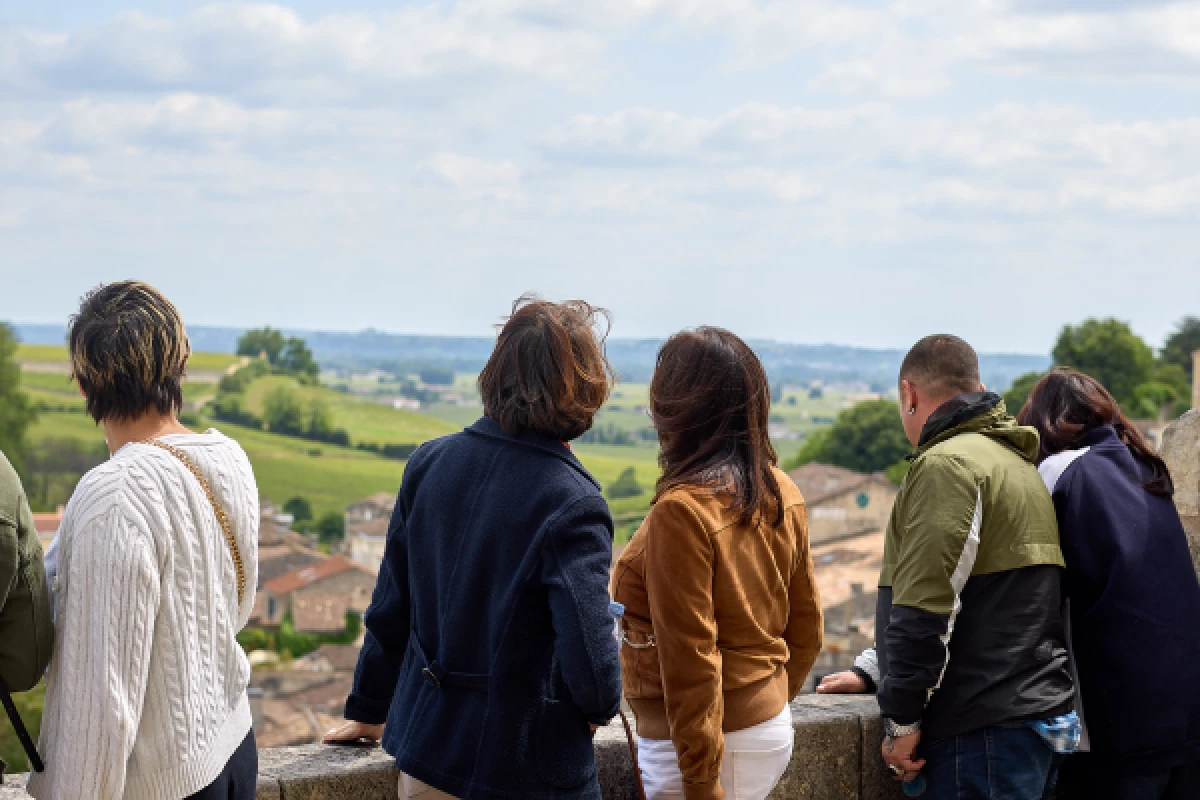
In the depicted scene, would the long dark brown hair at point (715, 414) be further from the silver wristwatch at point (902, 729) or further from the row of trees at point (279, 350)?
the row of trees at point (279, 350)

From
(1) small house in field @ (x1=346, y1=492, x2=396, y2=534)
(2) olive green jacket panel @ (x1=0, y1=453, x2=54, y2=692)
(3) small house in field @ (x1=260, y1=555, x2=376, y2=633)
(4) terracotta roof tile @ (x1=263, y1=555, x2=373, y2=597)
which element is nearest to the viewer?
(2) olive green jacket panel @ (x1=0, y1=453, x2=54, y2=692)

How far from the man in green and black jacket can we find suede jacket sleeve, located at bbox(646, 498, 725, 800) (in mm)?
497

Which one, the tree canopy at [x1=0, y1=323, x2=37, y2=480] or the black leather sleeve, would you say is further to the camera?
the tree canopy at [x1=0, y1=323, x2=37, y2=480]

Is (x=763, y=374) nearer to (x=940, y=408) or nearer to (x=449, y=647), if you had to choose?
(x=940, y=408)

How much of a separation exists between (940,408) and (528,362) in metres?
1.06

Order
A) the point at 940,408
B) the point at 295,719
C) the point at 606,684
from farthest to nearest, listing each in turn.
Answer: the point at 295,719
the point at 940,408
the point at 606,684

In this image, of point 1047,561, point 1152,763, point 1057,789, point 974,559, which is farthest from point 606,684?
point 1057,789

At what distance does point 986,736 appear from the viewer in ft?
8.95

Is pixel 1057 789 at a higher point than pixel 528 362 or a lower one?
lower

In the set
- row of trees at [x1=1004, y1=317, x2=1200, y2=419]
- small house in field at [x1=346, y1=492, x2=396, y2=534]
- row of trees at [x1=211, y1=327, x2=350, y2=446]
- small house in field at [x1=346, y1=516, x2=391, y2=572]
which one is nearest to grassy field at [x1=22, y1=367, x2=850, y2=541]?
row of trees at [x1=211, y1=327, x2=350, y2=446]

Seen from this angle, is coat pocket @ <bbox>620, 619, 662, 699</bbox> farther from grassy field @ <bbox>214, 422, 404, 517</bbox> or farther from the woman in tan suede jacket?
grassy field @ <bbox>214, 422, 404, 517</bbox>

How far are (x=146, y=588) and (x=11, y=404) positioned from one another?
78152mm

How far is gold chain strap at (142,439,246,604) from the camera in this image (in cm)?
209

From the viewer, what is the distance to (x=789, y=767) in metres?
3.19
